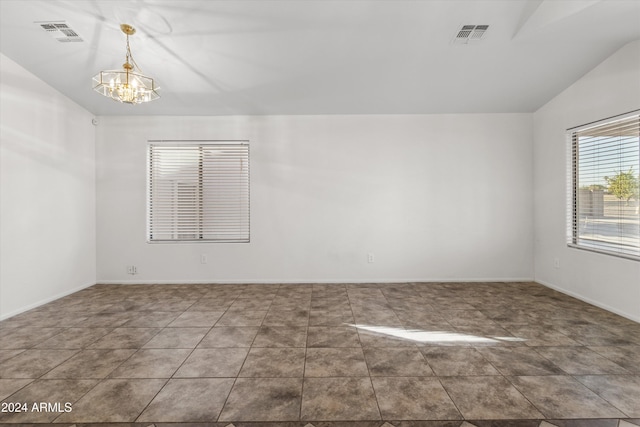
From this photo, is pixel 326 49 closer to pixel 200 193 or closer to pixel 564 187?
pixel 200 193

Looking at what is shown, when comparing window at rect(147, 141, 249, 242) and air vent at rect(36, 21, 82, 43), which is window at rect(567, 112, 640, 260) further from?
air vent at rect(36, 21, 82, 43)

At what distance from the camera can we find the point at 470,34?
9.73ft

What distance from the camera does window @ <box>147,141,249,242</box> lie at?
460 cm

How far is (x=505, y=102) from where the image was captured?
4.21 m

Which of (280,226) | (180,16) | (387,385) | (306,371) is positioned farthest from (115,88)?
(387,385)

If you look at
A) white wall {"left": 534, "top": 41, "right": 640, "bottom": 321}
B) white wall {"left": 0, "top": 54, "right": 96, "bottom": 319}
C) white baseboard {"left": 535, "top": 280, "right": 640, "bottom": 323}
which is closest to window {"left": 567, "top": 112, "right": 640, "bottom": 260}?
white wall {"left": 534, "top": 41, "right": 640, "bottom": 321}

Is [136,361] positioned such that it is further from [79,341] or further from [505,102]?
[505,102]

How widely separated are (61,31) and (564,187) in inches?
254

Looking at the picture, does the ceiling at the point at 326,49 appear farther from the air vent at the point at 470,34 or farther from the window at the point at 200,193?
the window at the point at 200,193

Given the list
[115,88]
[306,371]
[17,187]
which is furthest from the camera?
[17,187]

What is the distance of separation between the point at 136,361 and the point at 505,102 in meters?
5.48

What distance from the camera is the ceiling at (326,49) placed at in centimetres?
267

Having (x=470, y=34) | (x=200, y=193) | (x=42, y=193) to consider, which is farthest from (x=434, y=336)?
(x=42, y=193)

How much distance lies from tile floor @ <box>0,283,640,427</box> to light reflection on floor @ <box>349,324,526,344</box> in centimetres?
2
